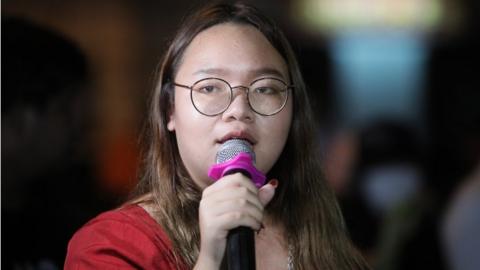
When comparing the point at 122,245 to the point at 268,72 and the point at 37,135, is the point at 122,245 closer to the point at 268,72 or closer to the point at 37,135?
the point at 268,72

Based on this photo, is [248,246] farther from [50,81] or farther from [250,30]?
[50,81]

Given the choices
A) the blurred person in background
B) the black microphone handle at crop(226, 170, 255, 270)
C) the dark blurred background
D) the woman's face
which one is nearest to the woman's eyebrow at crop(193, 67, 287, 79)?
the woman's face

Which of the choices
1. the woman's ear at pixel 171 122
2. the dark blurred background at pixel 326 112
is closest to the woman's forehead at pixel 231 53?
the woman's ear at pixel 171 122

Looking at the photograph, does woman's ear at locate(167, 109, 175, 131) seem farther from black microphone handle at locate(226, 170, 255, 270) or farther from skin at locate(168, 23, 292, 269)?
black microphone handle at locate(226, 170, 255, 270)

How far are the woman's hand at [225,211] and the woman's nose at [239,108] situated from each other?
22cm

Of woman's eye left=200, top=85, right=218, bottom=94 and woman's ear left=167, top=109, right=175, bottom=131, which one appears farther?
woman's ear left=167, top=109, right=175, bottom=131

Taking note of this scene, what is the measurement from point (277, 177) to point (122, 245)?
0.47m

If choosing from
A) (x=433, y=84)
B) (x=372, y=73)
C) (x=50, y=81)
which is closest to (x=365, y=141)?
(x=50, y=81)

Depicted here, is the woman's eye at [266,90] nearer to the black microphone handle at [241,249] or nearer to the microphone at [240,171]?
the microphone at [240,171]

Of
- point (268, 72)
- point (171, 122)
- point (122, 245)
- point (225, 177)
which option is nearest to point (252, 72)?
point (268, 72)

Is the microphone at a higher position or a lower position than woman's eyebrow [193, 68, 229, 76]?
lower

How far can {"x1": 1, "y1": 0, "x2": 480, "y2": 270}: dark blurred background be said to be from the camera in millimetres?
2496

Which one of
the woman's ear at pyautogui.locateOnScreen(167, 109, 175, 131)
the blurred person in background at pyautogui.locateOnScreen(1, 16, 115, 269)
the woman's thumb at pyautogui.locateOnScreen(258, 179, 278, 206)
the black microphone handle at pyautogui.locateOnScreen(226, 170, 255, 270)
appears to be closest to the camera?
the black microphone handle at pyautogui.locateOnScreen(226, 170, 255, 270)

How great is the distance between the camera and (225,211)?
149 cm
